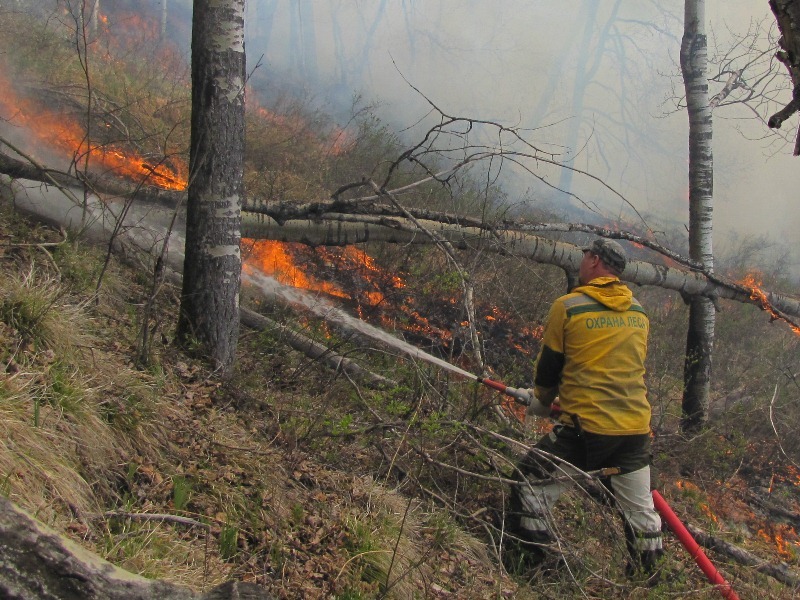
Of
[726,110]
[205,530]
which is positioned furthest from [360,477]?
[726,110]

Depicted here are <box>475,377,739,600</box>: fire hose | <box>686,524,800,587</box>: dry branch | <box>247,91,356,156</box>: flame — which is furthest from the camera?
<box>247,91,356,156</box>: flame

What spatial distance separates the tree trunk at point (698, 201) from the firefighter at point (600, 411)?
4.38m

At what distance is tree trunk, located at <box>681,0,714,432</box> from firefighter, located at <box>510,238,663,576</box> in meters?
4.38

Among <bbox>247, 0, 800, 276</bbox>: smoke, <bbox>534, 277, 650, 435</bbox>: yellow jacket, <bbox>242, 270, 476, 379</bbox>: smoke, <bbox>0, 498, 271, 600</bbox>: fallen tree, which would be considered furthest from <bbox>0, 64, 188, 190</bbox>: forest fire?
<bbox>247, 0, 800, 276</bbox>: smoke

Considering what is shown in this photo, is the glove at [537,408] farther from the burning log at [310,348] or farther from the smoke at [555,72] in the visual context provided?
the smoke at [555,72]

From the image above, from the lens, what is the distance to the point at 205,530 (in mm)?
2918

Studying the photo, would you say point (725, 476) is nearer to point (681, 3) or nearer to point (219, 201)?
point (219, 201)

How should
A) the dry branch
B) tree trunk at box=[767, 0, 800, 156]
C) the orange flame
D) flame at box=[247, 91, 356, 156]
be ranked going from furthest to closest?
flame at box=[247, 91, 356, 156]
the orange flame
the dry branch
tree trunk at box=[767, 0, 800, 156]

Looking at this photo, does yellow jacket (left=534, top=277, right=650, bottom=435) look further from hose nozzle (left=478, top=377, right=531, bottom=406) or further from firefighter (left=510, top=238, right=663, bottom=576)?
hose nozzle (left=478, top=377, right=531, bottom=406)

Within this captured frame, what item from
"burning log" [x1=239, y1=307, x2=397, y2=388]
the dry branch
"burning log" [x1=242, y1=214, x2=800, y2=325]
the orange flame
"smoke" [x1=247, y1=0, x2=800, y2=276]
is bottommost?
the orange flame

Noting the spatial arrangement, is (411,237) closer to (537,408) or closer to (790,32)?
(537,408)

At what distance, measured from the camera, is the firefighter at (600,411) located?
13.1 ft

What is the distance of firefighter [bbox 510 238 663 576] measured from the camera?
3979 millimetres

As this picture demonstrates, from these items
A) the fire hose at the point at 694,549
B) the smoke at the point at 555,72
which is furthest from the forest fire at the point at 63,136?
the smoke at the point at 555,72
